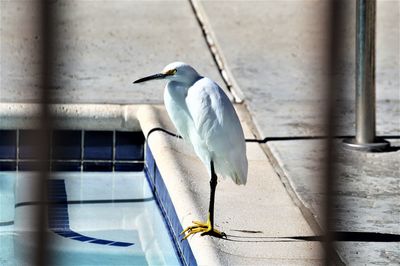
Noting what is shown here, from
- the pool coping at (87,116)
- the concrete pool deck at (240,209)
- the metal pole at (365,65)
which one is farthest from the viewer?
the pool coping at (87,116)

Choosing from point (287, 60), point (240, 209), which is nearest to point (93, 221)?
point (240, 209)

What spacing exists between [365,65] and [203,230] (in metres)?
1.44

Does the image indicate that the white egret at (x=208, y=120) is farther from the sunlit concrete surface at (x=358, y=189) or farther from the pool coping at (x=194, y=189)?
the sunlit concrete surface at (x=358, y=189)

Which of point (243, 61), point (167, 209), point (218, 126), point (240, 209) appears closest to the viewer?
point (218, 126)

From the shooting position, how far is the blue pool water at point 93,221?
4.54m

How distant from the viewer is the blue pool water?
4535 millimetres

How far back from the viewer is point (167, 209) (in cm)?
481

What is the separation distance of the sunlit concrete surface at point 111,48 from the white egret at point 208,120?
5.21ft

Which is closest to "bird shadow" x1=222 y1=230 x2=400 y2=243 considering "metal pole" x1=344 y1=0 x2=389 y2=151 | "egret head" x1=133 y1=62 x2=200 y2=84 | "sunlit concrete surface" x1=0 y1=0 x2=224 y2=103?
"egret head" x1=133 y1=62 x2=200 y2=84

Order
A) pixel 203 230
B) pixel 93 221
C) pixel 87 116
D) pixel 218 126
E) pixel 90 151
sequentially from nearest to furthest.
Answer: pixel 203 230 < pixel 218 126 < pixel 93 221 < pixel 87 116 < pixel 90 151

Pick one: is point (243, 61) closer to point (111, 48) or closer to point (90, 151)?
point (111, 48)

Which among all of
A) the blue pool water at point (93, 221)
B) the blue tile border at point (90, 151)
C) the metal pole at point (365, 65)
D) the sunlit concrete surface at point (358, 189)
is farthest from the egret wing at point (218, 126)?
the blue tile border at point (90, 151)

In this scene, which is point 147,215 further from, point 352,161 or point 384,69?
point 384,69

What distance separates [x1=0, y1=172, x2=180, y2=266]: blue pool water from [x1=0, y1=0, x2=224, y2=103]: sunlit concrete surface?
1.54ft
